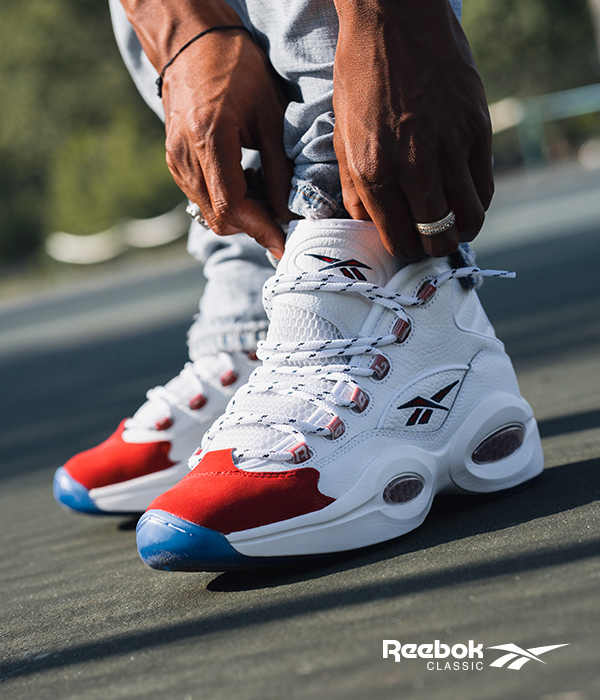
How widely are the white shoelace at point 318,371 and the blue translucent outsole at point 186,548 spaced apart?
9cm

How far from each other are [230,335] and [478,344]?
0.47m

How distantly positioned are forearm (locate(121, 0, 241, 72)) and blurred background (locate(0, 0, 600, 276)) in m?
12.3

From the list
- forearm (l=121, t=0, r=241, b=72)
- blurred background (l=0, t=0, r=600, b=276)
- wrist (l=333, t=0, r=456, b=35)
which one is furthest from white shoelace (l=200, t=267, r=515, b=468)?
blurred background (l=0, t=0, r=600, b=276)

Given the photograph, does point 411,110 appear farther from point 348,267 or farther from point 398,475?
point 398,475

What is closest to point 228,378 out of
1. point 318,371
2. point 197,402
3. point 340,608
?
point 197,402

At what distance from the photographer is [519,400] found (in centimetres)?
100

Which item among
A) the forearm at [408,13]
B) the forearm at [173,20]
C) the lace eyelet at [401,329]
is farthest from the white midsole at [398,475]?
the forearm at [173,20]

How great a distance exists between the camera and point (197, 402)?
125 centimetres

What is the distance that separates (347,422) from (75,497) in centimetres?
53

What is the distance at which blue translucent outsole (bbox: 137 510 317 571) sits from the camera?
2.58 ft

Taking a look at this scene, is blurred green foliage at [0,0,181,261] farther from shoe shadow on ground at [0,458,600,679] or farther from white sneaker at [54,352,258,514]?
shoe shadow on ground at [0,458,600,679]

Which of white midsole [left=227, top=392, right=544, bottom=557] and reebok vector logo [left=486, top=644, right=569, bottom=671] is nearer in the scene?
reebok vector logo [left=486, top=644, right=569, bottom=671]

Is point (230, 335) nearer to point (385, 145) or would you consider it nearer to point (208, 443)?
point (208, 443)

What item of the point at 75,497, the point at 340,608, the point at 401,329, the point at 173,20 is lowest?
the point at 75,497
